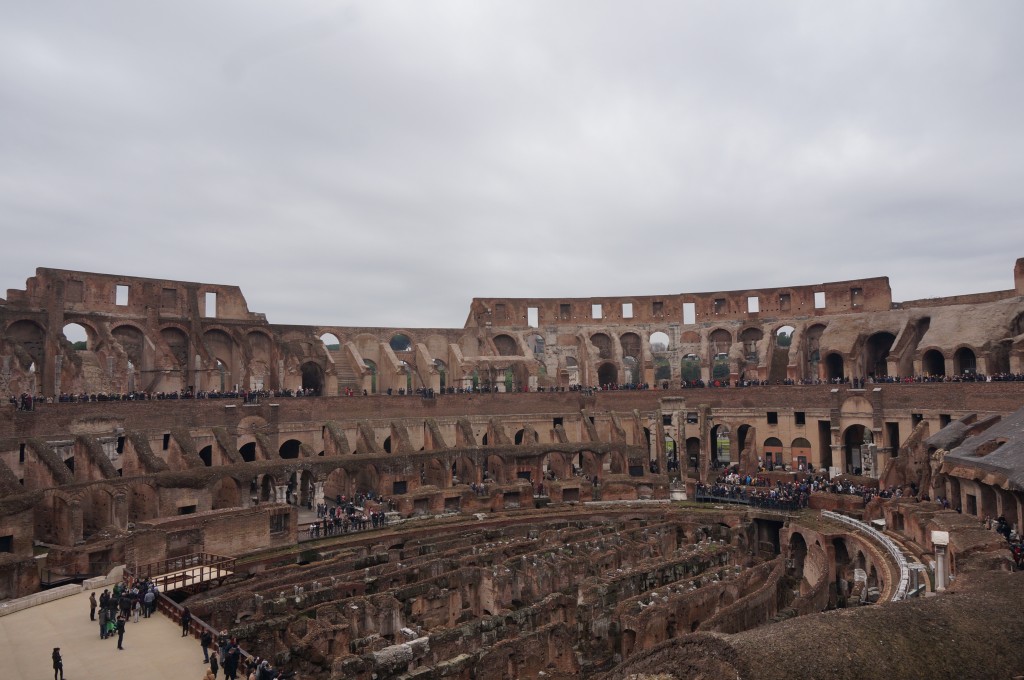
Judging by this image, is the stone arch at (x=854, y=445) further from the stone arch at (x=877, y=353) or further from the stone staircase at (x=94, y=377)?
the stone staircase at (x=94, y=377)

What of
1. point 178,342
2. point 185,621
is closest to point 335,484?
point 178,342

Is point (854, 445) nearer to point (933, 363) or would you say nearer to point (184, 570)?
point (933, 363)

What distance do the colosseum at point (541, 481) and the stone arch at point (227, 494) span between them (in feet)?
0.32

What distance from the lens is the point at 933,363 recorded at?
38.5 m

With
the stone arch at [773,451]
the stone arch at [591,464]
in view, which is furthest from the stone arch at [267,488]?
the stone arch at [773,451]

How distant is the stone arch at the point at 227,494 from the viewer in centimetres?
2817

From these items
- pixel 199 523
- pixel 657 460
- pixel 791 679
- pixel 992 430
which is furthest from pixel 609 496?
pixel 791 679

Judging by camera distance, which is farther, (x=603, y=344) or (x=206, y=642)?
(x=603, y=344)

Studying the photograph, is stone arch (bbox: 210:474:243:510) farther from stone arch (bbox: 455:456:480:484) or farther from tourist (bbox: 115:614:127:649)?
tourist (bbox: 115:614:127:649)

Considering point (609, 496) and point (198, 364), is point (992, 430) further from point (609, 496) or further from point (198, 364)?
point (198, 364)

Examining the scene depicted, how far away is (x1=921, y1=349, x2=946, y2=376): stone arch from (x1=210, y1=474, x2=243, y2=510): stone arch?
119 feet

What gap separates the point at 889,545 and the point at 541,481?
1655 cm

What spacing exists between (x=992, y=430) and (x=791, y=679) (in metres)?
21.9

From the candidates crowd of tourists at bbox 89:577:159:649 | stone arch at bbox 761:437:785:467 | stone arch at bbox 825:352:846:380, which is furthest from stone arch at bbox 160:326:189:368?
stone arch at bbox 825:352:846:380
